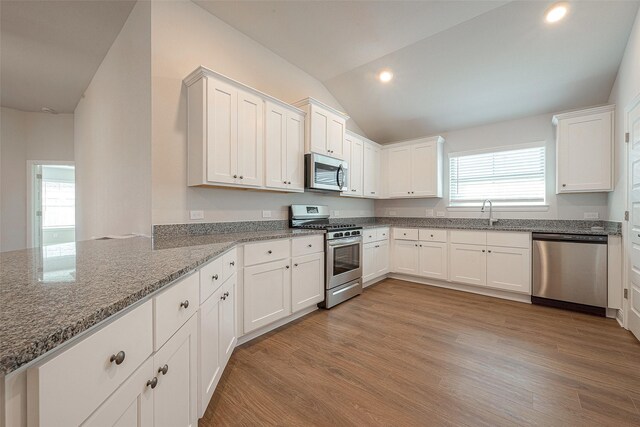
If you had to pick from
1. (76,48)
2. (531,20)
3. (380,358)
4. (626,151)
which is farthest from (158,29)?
(626,151)

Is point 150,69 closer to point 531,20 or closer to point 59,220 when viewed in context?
point 531,20

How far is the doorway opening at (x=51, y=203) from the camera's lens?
16.7ft

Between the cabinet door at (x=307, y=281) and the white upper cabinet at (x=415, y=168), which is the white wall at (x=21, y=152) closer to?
the cabinet door at (x=307, y=281)

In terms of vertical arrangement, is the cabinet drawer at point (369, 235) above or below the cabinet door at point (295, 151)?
below

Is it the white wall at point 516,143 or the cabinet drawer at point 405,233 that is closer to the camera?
the white wall at point 516,143

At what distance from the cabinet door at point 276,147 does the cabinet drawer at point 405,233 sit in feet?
7.38

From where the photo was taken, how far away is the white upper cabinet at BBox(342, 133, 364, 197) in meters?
4.21

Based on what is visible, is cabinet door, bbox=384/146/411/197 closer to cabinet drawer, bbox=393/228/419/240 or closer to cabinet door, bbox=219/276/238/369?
cabinet drawer, bbox=393/228/419/240

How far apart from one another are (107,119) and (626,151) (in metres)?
5.83

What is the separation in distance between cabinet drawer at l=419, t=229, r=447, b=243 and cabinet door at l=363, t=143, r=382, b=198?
1093 mm

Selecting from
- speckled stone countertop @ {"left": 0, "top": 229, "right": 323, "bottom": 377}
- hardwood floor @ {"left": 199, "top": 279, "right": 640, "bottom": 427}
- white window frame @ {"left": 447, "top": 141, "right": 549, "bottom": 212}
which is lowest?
hardwood floor @ {"left": 199, "top": 279, "right": 640, "bottom": 427}

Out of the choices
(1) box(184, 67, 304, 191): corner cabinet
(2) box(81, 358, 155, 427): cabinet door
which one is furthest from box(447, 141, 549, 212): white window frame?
(2) box(81, 358, 155, 427): cabinet door

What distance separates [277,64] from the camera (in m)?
3.52

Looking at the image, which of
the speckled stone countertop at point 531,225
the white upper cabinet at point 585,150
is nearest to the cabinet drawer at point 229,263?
the speckled stone countertop at point 531,225
